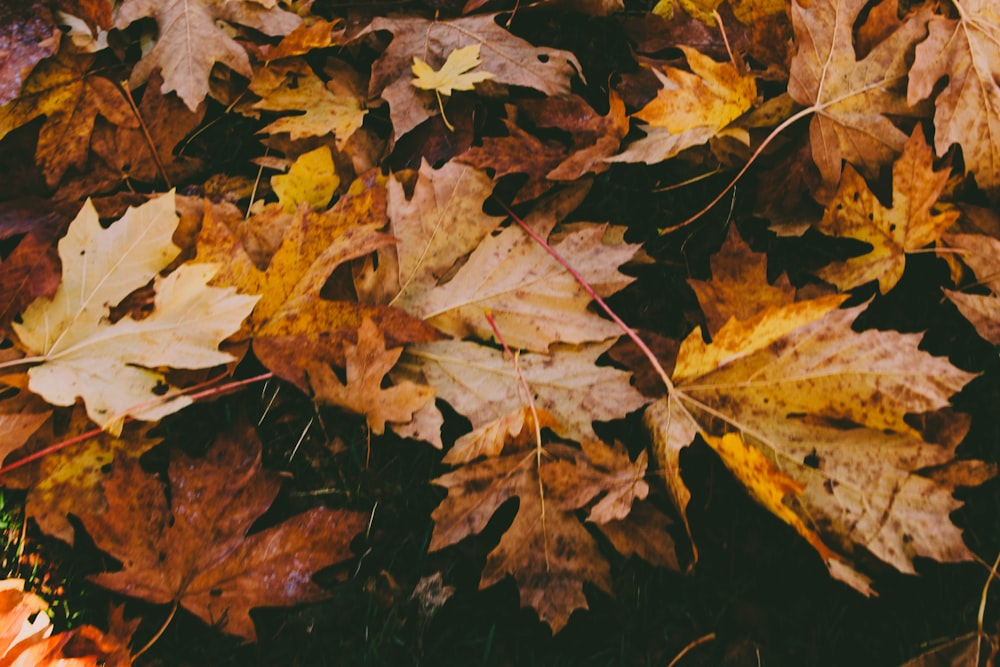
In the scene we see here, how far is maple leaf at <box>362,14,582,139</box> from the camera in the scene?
1.37 m

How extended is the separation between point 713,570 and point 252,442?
85 cm

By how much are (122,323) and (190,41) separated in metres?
0.63

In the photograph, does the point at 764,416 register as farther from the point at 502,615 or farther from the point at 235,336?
the point at 235,336

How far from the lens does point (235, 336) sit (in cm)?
117

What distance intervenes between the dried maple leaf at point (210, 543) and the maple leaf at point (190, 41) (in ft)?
2.50

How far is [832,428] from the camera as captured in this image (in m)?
1.05

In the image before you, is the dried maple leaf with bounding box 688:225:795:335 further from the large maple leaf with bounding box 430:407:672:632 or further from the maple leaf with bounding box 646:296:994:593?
the large maple leaf with bounding box 430:407:672:632

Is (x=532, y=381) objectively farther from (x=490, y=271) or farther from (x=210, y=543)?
(x=210, y=543)

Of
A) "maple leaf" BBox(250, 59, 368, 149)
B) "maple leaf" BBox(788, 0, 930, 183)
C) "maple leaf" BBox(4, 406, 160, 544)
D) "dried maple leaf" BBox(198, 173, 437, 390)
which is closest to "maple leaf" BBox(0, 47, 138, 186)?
"maple leaf" BBox(250, 59, 368, 149)

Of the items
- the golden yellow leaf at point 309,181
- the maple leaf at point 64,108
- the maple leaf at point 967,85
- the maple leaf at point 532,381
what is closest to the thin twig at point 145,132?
the maple leaf at point 64,108

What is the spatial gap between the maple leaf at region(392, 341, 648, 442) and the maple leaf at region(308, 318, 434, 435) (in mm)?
62

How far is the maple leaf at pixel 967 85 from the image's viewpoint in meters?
1.21

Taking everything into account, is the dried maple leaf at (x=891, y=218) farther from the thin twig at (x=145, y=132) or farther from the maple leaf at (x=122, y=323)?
the thin twig at (x=145, y=132)

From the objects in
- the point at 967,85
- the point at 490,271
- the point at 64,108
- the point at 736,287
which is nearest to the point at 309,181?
the point at 490,271
